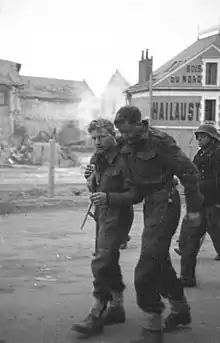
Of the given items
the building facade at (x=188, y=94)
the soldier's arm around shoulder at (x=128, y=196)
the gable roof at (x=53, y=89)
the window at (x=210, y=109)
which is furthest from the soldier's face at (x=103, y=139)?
the gable roof at (x=53, y=89)

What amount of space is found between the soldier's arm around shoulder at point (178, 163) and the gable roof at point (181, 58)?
1242 inches

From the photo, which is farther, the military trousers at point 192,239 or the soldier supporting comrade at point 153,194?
the military trousers at point 192,239

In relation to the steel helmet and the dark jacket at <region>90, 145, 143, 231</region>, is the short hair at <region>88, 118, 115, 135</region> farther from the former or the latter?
the steel helmet

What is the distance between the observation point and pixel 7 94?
44.9 m

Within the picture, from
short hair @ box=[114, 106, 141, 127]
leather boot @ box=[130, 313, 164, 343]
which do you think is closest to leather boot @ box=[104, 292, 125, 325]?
leather boot @ box=[130, 313, 164, 343]

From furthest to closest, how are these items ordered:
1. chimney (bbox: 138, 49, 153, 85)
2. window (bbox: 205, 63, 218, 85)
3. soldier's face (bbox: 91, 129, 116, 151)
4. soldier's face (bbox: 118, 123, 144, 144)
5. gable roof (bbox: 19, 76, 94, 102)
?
gable roof (bbox: 19, 76, 94, 102) → chimney (bbox: 138, 49, 153, 85) → window (bbox: 205, 63, 218, 85) → soldier's face (bbox: 91, 129, 116, 151) → soldier's face (bbox: 118, 123, 144, 144)

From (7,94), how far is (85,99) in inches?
752

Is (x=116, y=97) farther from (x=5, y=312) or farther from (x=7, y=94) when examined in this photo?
(x=5, y=312)

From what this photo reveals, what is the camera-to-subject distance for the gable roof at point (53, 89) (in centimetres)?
6119

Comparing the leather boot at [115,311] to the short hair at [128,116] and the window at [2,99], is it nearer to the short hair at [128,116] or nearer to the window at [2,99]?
the short hair at [128,116]

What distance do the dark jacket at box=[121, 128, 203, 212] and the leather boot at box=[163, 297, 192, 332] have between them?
931 millimetres

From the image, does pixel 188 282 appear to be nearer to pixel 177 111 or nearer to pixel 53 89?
pixel 177 111

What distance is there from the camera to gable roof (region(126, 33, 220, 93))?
35653 mm

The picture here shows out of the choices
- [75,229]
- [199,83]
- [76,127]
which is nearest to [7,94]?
[76,127]
